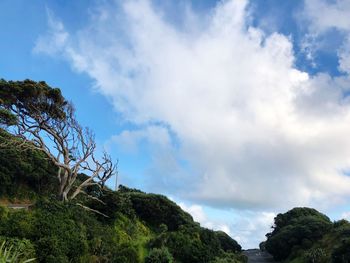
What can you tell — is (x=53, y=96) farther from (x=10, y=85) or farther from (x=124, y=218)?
(x=124, y=218)

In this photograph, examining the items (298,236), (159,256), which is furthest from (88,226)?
(298,236)

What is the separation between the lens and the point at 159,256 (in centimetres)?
2552

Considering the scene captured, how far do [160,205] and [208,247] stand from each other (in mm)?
11855

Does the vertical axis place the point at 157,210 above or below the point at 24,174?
below

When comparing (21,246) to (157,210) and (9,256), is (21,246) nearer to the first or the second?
(9,256)

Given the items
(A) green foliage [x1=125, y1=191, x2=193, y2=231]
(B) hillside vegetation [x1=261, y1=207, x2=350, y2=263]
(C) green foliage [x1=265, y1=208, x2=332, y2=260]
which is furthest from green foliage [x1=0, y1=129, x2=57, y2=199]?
(C) green foliage [x1=265, y1=208, x2=332, y2=260]

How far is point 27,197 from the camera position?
35.2 m

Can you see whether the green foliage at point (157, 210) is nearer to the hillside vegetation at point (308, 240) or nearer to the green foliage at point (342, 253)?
the green foliage at point (342, 253)

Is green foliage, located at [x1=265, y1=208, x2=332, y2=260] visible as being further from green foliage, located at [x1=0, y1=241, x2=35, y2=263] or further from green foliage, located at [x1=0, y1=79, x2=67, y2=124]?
green foliage, located at [x1=0, y1=241, x2=35, y2=263]

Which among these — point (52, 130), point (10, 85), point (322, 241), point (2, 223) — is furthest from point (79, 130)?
point (322, 241)

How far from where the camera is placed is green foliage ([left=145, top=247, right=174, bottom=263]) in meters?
25.1

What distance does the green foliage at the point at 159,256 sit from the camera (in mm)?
25125

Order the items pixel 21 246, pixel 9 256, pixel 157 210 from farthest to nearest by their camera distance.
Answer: pixel 157 210, pixel 21 246, pixel 9 256

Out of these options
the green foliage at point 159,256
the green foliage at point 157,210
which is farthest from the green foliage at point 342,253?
the green foliage at point 159,256
